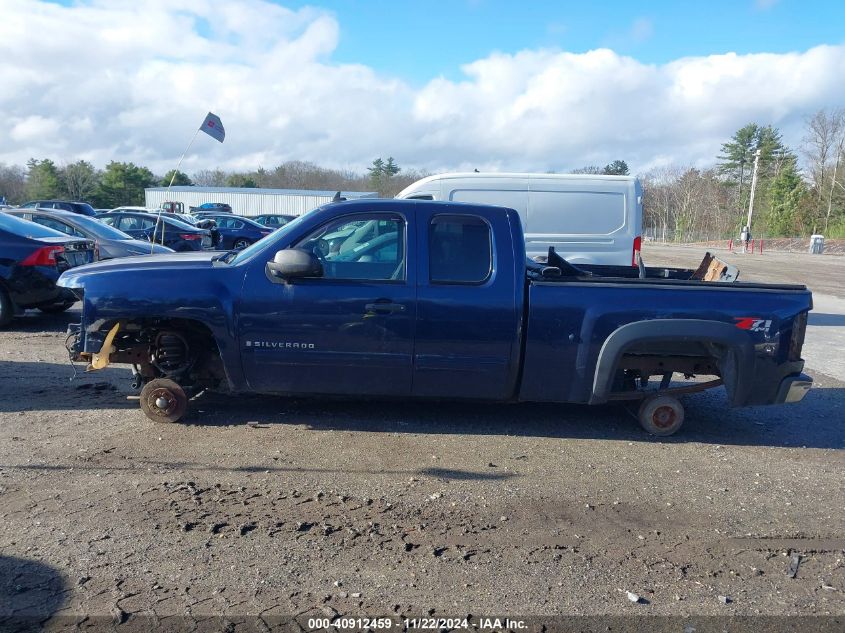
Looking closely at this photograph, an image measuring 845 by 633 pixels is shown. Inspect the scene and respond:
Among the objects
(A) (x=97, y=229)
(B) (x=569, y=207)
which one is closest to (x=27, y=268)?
(A) (x=97, y=229)

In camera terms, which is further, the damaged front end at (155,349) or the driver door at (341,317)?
the damaged front end at (155,349)

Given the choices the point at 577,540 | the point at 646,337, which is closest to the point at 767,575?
the point at 577,540

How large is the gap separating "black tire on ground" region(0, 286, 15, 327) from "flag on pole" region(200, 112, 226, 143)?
4779mm

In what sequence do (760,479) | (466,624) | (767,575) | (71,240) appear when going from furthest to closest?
(71,240), (760,479), (767,575), (466,624)

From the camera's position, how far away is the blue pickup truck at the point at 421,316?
528 centimetres

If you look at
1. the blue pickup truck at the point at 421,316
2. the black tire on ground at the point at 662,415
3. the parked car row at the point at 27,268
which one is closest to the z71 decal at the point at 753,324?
the blue pickup truck at the point at 421,316

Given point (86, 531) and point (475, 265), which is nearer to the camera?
point (86, 531)

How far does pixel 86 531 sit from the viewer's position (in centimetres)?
377

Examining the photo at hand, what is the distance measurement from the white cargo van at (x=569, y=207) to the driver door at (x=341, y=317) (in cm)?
498

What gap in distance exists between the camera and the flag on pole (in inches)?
485

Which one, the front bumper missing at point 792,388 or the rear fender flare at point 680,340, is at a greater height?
the rear fender flare at point 680,340

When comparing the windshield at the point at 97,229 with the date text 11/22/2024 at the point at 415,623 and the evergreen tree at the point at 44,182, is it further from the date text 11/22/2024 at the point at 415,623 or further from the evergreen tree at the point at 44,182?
the evergreen tree at the point at 44,182

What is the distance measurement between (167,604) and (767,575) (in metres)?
3.02

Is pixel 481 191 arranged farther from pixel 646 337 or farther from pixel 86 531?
pixel 86 531
